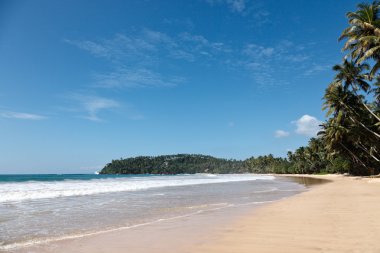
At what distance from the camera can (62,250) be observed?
21.1ft

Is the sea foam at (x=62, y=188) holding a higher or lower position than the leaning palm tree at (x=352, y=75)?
lower

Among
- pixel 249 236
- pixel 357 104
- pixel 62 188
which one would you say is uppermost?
pixel 357 104

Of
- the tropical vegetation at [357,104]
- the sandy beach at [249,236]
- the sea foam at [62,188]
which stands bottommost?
the sandy beach at [249,236]

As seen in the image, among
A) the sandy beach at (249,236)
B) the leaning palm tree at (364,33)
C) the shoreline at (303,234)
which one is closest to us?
the shoreline at (303,234)

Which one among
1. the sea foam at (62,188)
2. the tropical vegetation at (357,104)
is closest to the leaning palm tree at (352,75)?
the tropical vegetation at (357,104)

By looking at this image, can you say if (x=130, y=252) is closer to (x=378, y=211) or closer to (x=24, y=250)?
(x=24, y=250)

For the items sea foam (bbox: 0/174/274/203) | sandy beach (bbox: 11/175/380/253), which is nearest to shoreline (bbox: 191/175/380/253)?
sandy beach (bbox: 11/175/380/253)

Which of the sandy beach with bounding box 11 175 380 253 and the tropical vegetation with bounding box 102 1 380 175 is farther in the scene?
the tropical vegetation with bounding box 102 1 380 175

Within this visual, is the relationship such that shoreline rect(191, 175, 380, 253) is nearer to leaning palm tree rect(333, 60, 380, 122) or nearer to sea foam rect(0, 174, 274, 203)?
sea foam rect(0, 174, 274, 203)

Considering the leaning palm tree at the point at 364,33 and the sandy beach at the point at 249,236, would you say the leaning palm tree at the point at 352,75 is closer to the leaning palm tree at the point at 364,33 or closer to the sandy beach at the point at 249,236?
the leaning palm tree at the point at 364,33

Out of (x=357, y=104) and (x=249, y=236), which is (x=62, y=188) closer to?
(x=249, y=236)

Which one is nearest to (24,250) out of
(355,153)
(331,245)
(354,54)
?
(331,245)

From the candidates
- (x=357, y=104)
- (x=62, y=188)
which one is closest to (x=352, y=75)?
(x=357, y=104)

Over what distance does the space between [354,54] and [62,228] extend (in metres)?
28.8
